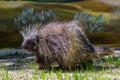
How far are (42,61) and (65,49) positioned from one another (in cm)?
37

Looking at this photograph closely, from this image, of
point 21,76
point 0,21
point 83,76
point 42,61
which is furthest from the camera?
point 0,21

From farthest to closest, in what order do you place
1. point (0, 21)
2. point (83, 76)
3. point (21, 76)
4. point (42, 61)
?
point (0, 21), point (42, 61), point (21, 76), point (83, 76)

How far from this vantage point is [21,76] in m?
5.98

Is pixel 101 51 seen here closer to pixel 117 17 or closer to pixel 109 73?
pixel 109 73

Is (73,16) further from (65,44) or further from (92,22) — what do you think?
(65,44)

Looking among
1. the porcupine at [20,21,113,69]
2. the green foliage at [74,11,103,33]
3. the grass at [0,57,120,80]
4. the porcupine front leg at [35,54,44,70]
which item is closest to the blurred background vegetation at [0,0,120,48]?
the green foliage at [74,11,103,33]

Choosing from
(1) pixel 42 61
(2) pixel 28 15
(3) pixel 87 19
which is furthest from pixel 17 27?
(1) pixel 42 61

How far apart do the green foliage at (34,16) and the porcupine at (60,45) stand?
262 cm

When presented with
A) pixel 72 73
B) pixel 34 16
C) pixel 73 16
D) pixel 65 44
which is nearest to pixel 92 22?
pixel 73 16

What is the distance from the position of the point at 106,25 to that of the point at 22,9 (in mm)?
1768

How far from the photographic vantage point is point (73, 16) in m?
9.30

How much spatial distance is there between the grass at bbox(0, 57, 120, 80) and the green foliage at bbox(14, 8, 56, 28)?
7.53ft

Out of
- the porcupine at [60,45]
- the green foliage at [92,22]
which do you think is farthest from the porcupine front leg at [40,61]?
the green foliage at [92,22]

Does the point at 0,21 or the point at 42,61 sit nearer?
the point at 42,61
